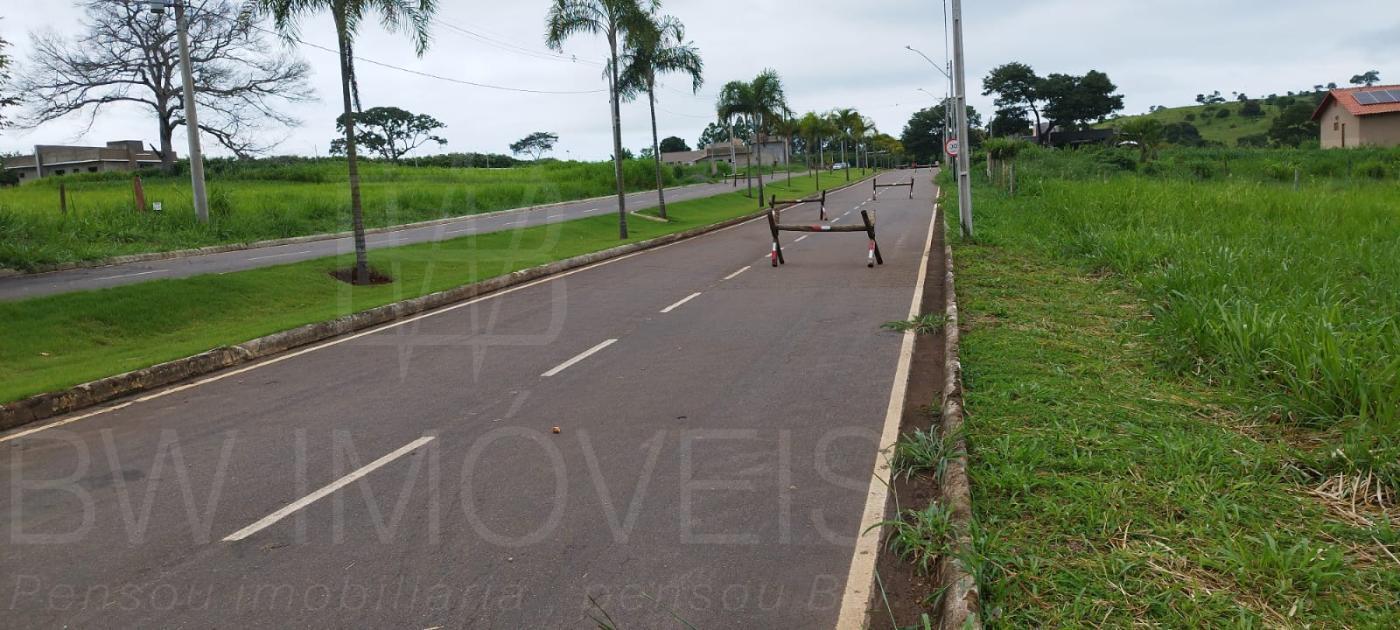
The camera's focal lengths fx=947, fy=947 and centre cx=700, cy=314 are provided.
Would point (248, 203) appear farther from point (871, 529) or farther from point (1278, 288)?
point (871, 529)

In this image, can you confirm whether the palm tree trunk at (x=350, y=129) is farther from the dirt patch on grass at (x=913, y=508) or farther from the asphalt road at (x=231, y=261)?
the dirt patch on grass at (x=913, y=508)

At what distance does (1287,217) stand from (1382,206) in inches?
75.8

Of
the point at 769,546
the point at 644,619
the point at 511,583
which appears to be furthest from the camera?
the point at 769,546

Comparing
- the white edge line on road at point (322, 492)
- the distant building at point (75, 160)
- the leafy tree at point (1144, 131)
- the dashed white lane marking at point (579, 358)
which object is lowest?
the white edge line on road at point (322, 492)

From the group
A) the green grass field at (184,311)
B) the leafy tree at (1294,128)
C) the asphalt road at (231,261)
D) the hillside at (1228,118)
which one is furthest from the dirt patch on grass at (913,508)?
the hillside at (1228,118)

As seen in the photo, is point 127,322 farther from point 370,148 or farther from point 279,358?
point 370,148

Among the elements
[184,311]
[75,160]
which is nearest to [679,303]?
[184,311]

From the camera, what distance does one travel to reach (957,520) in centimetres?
469

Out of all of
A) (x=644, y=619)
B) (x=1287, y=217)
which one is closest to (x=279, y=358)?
(x=644, y=619)

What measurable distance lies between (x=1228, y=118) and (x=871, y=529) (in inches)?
5186

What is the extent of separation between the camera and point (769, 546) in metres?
4.74

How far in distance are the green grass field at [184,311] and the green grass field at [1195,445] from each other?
8.31 meters

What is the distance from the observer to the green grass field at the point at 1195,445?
3.85 m

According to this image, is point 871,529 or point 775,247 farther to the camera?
point 775,247
